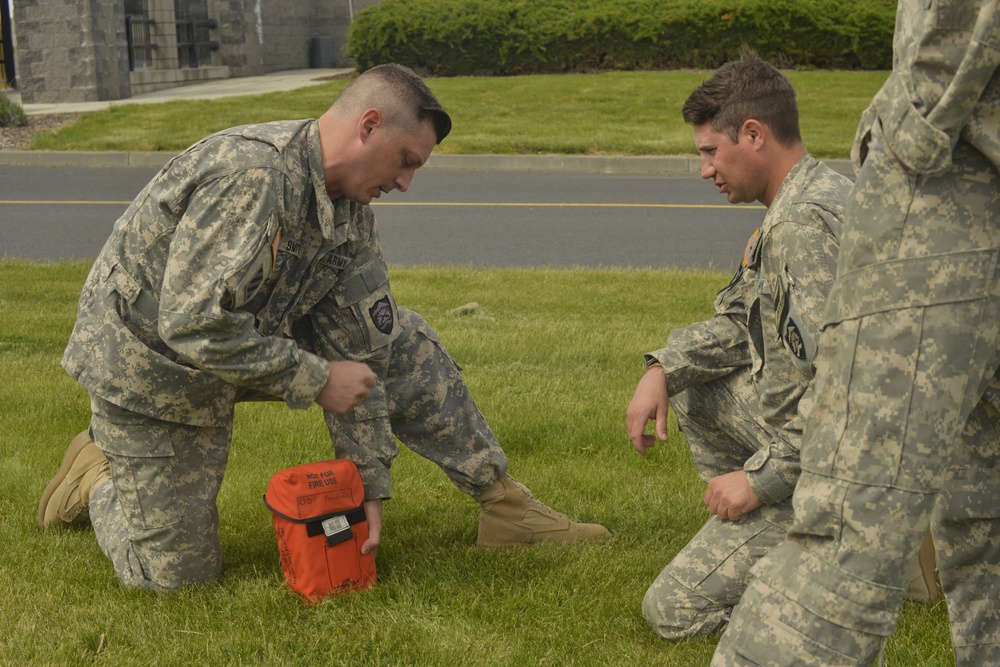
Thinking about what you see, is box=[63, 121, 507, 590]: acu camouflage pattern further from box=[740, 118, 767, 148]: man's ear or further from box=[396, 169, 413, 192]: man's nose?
box=[740, 118, 767, 148]: man's ear

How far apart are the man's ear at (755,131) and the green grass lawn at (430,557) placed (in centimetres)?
141

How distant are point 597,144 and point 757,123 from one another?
38.2ft

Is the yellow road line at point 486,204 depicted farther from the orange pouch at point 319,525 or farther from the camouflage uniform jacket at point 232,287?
the orange pouch at point 319,525

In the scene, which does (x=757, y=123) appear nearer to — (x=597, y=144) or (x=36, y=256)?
(x=36, y=256)

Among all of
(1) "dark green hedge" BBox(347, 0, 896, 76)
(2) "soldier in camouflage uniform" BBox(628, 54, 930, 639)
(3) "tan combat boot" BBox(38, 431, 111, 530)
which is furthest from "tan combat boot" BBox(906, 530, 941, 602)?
(1) "dark green hedge" BBox(347, 0, 896, 76)

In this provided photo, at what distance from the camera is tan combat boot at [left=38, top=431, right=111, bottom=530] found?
13.0 ft

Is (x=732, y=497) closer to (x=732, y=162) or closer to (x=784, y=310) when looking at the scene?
(x=784, y=310)

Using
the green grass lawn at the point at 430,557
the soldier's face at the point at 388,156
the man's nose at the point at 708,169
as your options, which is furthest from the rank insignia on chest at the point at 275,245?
the man's nose at the point at 708,169

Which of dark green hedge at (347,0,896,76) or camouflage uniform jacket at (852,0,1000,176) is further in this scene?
dark green hedge at (347,0,896,76)

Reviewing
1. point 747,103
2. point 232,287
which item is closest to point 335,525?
point 232,287

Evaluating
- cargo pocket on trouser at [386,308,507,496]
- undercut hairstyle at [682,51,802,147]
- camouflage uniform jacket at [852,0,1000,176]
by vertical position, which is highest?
camouflage uniform jacket at [852,0,1000,176]

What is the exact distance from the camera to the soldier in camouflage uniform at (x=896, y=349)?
191cm

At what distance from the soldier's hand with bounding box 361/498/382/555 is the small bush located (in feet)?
49.0

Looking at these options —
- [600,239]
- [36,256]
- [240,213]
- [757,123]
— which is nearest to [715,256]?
[600,239]
